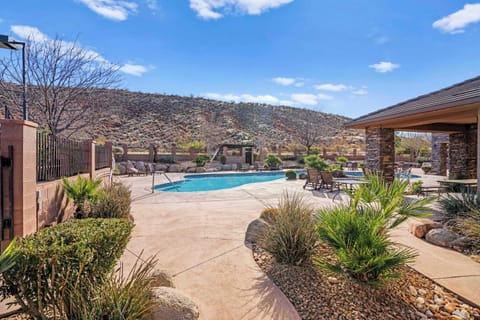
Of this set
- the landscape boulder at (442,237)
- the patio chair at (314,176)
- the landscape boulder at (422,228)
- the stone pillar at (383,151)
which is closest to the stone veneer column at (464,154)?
the stone pillar at (383,151)

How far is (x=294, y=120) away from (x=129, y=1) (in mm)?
38368

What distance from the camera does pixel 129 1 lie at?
9148 millimetres

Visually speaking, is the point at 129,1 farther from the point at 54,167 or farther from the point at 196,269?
the point at 196,269

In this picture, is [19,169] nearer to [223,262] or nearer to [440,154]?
[223,262]

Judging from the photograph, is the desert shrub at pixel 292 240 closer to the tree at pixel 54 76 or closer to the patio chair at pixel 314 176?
the patio chair at pixel 314 176

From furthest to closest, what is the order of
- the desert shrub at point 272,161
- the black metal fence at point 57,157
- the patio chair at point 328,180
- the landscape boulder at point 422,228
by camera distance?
the desert shrub at point 272,161 < the patio chair at point 328,180 < the landscape boulder at point 422,228 < the black metal fence at point 57,157

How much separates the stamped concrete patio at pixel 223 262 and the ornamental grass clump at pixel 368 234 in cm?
79

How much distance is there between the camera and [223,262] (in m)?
3.47

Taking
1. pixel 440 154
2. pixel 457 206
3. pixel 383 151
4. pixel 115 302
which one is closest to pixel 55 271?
pixel 115 302

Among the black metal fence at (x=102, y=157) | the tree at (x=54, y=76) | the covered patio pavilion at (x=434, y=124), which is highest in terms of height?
the tree at (x=54, y=76)

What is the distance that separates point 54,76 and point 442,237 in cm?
1136

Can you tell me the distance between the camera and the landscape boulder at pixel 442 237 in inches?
162

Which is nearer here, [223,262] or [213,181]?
[223,262]

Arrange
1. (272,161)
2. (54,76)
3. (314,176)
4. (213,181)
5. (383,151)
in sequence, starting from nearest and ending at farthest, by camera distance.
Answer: (54,76) < (383,151) < (314,176) < (213,181) < (272,161)
